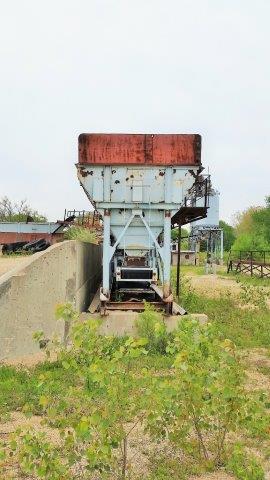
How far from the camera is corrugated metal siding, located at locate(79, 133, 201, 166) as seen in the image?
10398mm

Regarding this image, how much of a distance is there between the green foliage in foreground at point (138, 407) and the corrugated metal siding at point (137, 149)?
6405 millimetres

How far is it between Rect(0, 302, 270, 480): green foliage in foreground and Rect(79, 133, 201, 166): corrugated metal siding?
6.40 metres

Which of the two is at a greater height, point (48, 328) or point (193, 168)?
point (193, 168)

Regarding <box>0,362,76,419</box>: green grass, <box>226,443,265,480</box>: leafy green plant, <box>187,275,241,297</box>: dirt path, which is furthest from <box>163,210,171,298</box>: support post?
<box>187,275,241,297</box>: dirt path

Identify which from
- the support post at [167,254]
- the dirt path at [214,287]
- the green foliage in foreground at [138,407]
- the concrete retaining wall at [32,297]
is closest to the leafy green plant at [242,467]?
the green foliage in foreground at [138,407]

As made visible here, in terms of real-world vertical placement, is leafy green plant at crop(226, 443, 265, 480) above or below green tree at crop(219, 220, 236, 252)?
below

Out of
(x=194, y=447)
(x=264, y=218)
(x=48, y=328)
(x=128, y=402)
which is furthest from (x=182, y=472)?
(x=264, y=218)

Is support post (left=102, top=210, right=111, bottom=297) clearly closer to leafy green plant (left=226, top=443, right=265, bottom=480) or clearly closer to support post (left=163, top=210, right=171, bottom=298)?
support post (left=163, top=210, right=171, bottom=298)

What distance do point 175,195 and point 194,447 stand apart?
673 cm

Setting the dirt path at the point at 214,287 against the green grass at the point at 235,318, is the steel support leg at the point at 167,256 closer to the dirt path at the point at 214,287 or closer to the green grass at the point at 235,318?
the green grass at the point at 235,318

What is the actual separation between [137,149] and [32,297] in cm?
452

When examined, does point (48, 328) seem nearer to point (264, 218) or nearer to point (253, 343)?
point (253, 343)

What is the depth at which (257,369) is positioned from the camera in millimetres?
7516

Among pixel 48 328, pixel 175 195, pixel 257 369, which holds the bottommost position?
pixel 257 369
